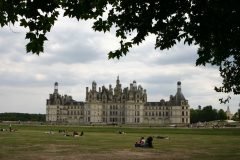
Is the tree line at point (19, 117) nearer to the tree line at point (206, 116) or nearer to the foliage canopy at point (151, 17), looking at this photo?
the tree line at point (206, 116)

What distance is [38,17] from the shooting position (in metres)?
8.38

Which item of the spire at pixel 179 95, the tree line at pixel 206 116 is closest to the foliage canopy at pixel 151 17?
the spire at pixel 179 95

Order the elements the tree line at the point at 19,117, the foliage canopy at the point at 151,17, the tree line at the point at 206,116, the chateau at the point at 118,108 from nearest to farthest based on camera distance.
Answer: the foliage canopy at the point at 151,17, the chateau at the point at 118,108, the tree line at the point at 206,116, the tree line at the point at 19,117

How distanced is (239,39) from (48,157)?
14.7 metres

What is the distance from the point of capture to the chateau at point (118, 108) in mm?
154500

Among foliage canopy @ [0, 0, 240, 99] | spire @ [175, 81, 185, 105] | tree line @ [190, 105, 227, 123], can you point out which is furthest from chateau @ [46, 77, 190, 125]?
foliage canopy @ [0, 0, 240, 99]

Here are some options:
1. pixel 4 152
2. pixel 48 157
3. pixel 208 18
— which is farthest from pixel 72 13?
pixel 4 152

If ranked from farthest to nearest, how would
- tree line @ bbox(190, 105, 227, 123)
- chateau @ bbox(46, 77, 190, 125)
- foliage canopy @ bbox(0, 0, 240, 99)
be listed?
tree line @ bbox(190, 105, 227, 123) < chateau @ bbox(46, 77, 190, 125) < foliage canopy @ bbox(0, 0, 240, 99)

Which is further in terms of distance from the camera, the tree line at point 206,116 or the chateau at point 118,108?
the tree line at point 206,116

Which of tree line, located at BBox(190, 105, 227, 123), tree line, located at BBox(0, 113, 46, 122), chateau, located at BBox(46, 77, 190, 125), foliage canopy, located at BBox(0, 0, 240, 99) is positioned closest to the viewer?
foliage canopy, located at BBox(0, 0, 240, 99)

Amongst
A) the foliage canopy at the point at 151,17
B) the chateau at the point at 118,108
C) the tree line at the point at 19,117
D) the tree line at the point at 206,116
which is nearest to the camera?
the foliage canopy at the point at 151,17

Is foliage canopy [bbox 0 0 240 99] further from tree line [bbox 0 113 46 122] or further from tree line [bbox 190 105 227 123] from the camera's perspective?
tree line [bbox 0 113 46 122]

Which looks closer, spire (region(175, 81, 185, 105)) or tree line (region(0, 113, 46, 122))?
spire (region(175, 81, 185, 105))

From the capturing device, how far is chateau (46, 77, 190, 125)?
154m
